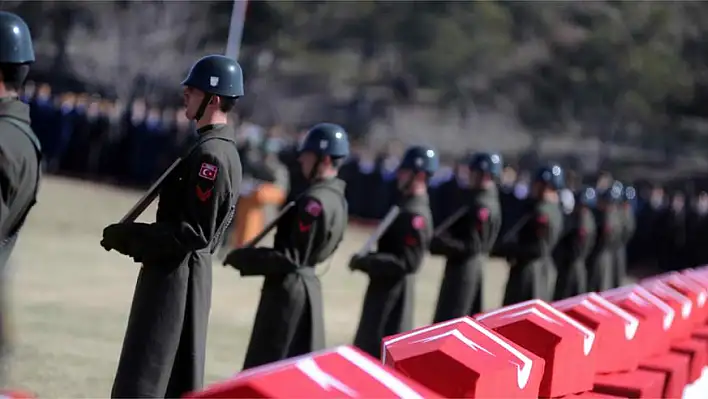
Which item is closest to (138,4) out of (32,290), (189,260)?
(32,290)

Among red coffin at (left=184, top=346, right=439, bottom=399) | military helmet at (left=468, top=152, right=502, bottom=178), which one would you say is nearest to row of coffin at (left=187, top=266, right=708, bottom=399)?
red coffin at (left=184, top=346, right=439, bottom=399)

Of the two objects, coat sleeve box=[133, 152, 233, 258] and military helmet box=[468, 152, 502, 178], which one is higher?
military helmet box=[468, 152, 502, 178]

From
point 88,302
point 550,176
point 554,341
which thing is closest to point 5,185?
point 554,341

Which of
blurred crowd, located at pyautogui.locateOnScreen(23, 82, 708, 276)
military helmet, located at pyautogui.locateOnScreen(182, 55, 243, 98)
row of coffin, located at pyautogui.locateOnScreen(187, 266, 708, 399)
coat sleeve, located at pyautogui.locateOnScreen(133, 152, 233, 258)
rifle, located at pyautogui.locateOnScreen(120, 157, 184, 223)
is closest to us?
row of coffin, located at pyautogui.locateOnScreen(187, 266, 708, 399)

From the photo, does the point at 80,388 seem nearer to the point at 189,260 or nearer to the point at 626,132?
the point at 189,260

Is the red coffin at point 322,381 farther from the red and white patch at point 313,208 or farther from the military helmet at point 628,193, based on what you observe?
the military helmet at point 628,193

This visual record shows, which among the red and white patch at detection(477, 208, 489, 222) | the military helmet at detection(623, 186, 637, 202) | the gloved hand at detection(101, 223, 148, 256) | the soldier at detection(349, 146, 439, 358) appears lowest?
the soldier at detection(349, 146, 439, 358)

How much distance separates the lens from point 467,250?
9.73 meters

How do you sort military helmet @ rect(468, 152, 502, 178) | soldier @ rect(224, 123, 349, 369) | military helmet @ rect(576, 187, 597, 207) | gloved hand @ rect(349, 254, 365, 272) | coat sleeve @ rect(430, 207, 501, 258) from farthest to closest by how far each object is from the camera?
military helmet @ rect(576, 187, 597, 207)
military helmet @ rect(468, 152, 502, 178)
coat sleeve @ rect(430, 207, 501, 258)
gloved hand @ rect(349, 254, 365, 272)
soldier @ rect(224, 123, 349, 369)

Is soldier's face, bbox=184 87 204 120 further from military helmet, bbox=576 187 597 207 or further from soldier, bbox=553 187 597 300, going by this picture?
military helmet, bbox=576 187 597 207

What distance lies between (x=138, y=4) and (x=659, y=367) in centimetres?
3494

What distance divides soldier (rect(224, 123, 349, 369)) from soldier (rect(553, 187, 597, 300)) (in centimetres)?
664

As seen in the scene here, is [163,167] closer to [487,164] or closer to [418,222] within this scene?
[487,164]

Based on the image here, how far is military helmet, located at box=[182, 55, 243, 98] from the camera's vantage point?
18.3 feet
